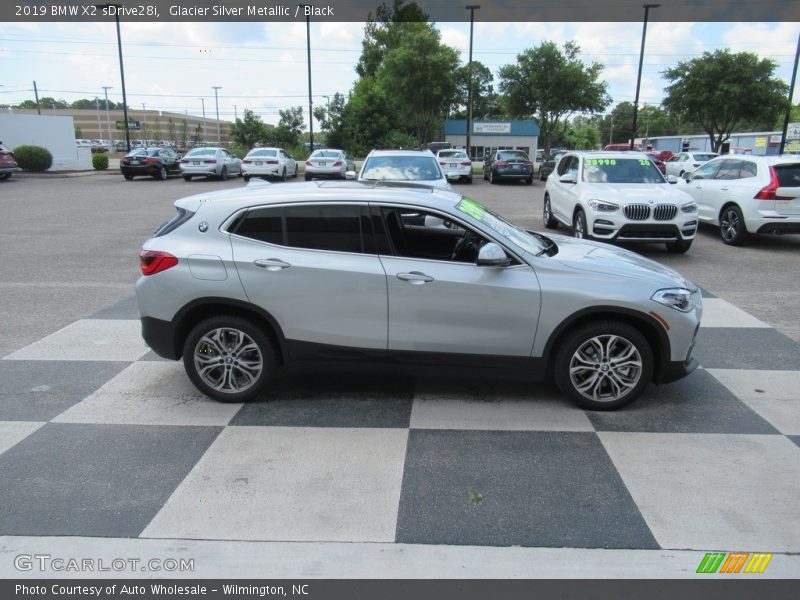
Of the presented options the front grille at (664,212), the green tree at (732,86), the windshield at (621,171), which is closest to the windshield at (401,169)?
the windshield at (621,171)

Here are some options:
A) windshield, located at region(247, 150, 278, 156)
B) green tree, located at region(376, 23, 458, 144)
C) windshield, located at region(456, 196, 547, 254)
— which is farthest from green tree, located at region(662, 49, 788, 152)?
windshield, located at region(456, 196, 547, 254)

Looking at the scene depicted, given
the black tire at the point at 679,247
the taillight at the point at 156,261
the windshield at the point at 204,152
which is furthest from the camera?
the windshield at the point at 204,152

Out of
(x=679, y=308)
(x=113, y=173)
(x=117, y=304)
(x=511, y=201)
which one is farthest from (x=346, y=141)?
(x=679, y=308)

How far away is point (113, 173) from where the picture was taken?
111 feet

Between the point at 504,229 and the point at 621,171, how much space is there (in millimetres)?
7514

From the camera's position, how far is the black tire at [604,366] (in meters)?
4.48

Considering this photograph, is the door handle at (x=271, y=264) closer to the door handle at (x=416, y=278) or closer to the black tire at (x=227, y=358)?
the black tire at (x=227, y=358)

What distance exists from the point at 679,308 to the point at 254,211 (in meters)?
3.21

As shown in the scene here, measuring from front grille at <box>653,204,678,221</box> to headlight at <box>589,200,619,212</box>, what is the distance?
2.08 feet

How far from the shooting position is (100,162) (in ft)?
113

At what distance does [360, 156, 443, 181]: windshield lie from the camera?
11.7 meters

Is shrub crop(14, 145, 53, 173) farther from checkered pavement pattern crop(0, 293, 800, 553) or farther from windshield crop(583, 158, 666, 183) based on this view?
checkered pavement pattern crop(0, 293, 800, 553)

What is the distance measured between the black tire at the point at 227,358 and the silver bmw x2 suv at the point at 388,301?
1cm

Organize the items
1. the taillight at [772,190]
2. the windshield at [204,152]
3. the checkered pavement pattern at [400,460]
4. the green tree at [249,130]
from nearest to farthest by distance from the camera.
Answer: the checkered pavement pattern at [400,460]
the taillight at [772,190]
the windshield at [204,152]
the green tree at [249,130]
